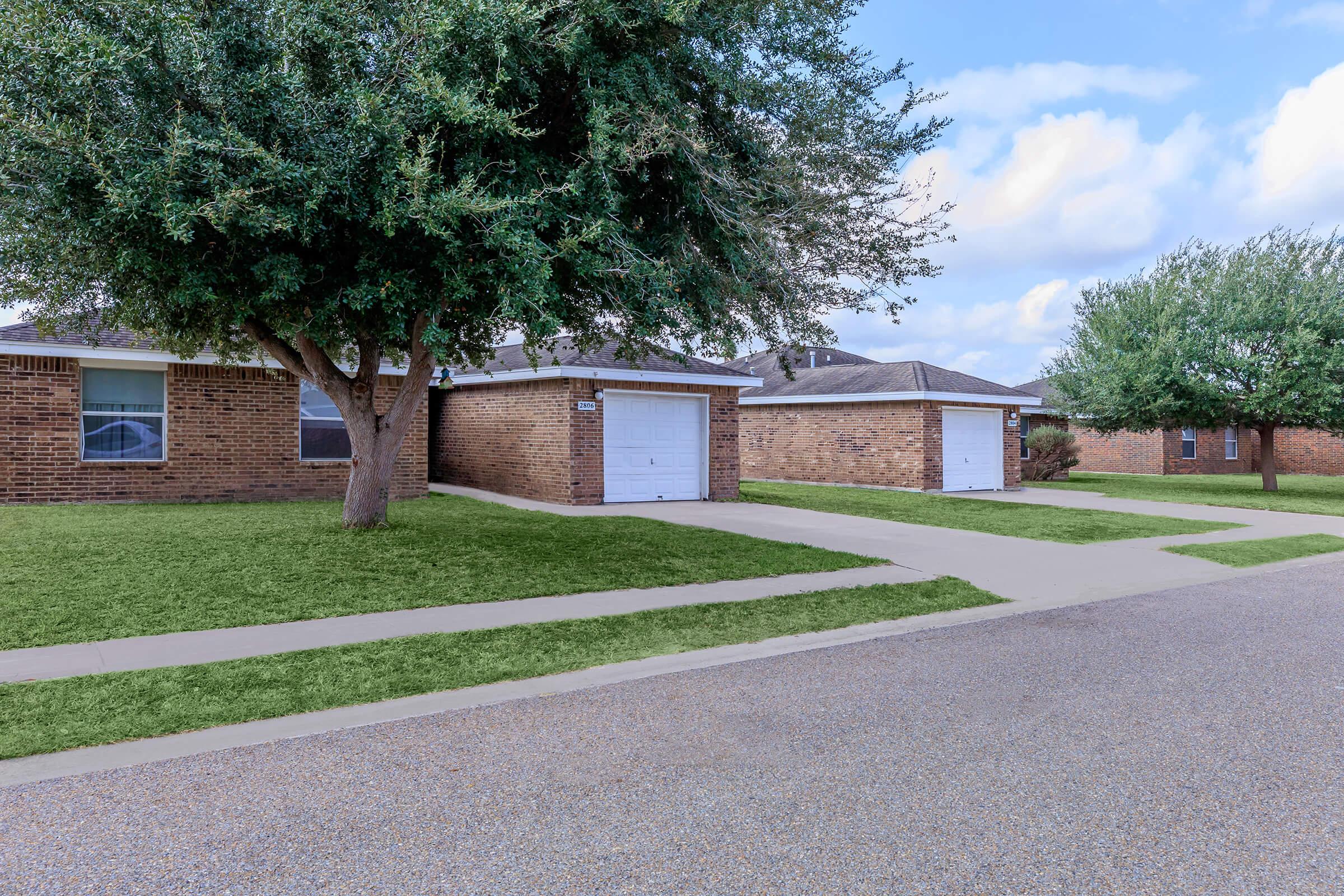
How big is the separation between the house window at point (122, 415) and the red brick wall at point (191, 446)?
142 mm

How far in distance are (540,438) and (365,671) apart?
11.0 metres

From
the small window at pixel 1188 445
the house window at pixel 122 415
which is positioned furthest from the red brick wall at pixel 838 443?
the small window at pixel 1188 445

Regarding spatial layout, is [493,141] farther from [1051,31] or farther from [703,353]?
[1051,31]

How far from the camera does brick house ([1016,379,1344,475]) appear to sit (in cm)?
3098

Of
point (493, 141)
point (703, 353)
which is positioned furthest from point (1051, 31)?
point (493, 141)

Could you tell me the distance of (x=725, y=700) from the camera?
4789 mm

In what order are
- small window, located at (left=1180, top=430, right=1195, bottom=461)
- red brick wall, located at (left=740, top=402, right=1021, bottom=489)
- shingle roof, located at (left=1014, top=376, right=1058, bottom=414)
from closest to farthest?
1. red brick wall, located at (left=740, top=402, right=1021, bottom=489)
2. shingle roof, located at (left=1014, top=376, right=1058, bottom=414)
3. small window, located at (left=1180, top=430, right=1195, bottom=461)

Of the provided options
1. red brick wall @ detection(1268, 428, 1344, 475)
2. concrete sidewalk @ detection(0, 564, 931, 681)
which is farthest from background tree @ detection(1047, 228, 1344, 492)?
concrete sidewalk @ detection(0, 564, 931, 681)

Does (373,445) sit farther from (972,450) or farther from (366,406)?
(972,450)

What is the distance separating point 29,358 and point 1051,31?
1655 centimetres

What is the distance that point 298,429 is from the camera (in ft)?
48.7

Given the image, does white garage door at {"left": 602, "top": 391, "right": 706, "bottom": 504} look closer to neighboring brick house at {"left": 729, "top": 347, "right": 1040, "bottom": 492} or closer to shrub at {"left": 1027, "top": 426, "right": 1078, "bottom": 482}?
neighboring brick house at {"left": 729, "top": 347, "right": 1040, "bottom": 492}

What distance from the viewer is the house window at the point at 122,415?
1345 centimetres

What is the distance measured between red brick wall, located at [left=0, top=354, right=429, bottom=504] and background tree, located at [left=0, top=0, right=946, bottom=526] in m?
4.41
